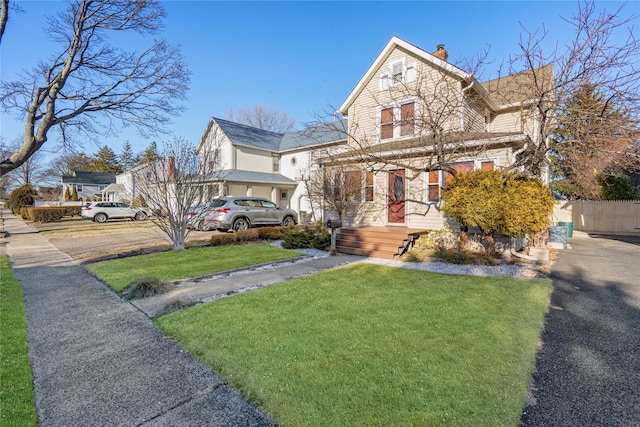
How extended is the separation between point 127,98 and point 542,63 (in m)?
15.7

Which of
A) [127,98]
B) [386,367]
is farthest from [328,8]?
[386,367]

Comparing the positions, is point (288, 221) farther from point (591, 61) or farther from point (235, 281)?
point (591, 61)

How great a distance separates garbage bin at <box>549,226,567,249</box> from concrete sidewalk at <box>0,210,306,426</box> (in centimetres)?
1259

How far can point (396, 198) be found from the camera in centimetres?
1102

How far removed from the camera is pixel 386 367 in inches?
114

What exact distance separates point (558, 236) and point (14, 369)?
561 inches

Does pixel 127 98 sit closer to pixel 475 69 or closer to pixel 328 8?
pixel 328 8

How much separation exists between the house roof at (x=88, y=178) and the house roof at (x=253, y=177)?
3597cm

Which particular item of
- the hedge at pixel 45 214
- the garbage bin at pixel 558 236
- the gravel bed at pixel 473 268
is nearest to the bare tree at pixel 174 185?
the gravel bed at pixel 473 268

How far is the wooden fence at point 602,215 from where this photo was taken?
16.1 m

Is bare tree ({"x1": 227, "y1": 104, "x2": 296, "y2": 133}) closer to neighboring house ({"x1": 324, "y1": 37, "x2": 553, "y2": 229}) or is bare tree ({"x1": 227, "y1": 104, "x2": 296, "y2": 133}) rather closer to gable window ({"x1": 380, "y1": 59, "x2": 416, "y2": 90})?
neighboring house ({"x1": 324, "y1": 37, "x2": 553, "y2": 229})

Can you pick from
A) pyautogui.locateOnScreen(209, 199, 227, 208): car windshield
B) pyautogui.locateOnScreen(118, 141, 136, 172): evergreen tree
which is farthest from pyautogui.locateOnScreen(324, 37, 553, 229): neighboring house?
pyautogui.locateOnScreen(118, 141, 136, 172): evergreen tree

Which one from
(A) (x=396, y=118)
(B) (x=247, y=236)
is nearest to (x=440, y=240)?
(A) (x=396, y=118)

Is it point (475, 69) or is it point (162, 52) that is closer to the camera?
point (475, 69)
